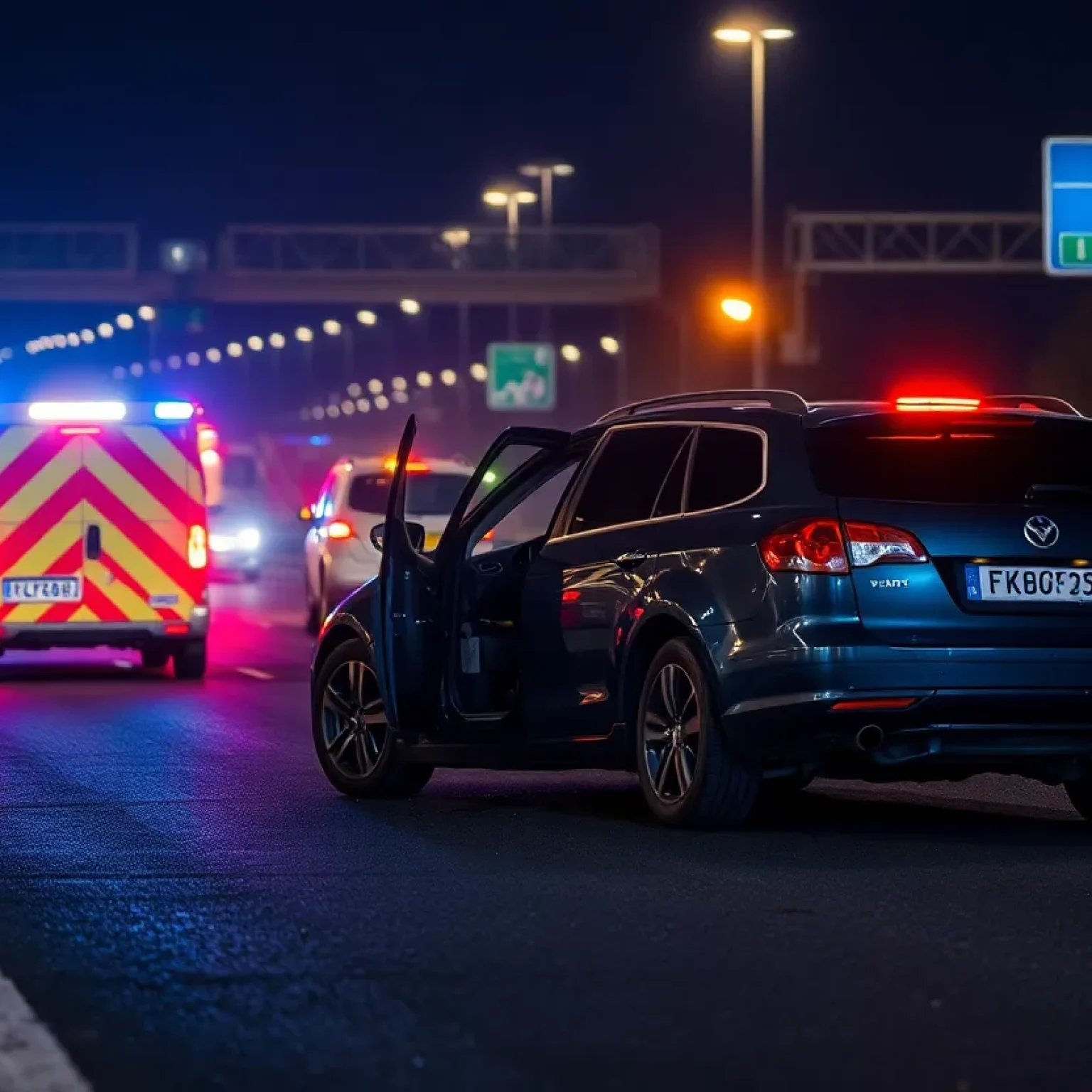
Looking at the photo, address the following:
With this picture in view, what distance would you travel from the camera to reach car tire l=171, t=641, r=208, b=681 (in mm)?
20188

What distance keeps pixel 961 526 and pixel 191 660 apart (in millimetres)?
11106

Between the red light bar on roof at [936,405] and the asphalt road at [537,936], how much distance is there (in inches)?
59.0

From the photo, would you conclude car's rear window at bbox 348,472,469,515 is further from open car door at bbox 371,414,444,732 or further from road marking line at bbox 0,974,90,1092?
road marking line at bbox 0,974,90,1092

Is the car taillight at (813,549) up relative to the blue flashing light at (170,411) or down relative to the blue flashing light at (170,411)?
down

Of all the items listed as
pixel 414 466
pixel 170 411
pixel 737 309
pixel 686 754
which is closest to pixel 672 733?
pixel 686 754

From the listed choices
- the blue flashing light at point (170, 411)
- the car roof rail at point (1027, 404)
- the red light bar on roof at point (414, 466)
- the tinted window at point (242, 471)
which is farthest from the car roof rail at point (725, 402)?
the tinted window at point (242, 471)

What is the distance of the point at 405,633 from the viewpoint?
36.9 ft

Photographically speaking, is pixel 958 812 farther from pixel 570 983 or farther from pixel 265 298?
pixel 265 298

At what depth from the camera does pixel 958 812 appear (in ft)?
37.0

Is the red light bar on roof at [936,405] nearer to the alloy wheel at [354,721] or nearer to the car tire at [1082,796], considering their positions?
the car tire at [1082,796]

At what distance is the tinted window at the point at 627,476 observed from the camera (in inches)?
428

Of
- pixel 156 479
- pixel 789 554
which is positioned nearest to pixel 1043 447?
pixel 789 554

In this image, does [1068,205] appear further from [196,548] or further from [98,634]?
[98,634]

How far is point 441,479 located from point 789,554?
1676cm
